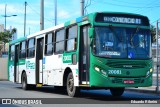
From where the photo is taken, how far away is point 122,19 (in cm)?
1502

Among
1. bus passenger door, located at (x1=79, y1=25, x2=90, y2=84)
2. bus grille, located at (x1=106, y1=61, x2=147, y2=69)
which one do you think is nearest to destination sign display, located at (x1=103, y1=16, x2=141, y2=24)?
bus passenger door, located at (x1=79, y1=25, x2=90, y2=84)

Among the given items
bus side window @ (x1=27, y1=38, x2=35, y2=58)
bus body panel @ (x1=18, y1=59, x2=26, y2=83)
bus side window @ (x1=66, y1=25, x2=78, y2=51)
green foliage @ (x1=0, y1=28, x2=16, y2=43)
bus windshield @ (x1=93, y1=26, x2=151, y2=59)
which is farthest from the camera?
green foliage @ (x1=0, y1=28, x2=16, y2=43)

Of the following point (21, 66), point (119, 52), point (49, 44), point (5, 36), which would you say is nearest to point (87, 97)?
point (119, 52)

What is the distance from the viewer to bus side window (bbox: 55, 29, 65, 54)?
17375 millimetres

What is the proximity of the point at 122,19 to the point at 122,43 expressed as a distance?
3.26 feet

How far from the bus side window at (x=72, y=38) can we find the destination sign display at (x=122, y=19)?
156 cm

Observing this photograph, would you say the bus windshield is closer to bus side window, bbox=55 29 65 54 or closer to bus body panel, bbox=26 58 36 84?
bus side window, bbox=55 29 65 54

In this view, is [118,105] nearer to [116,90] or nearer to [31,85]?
[116,90]

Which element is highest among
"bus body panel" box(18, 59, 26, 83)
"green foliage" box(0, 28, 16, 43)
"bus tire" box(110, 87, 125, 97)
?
Result: "green foliage" box(0, 28, 16, 43)

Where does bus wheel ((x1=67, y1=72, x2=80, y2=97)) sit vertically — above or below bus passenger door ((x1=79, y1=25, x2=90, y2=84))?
below

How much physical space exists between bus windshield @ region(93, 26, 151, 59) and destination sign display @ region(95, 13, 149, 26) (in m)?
0.29

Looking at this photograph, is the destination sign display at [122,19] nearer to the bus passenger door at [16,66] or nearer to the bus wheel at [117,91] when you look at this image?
the bus wheel at [117,91]

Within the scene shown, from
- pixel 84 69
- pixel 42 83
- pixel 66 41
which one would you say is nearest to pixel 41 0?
pixel 42 83

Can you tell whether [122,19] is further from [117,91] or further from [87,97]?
[117,91]
